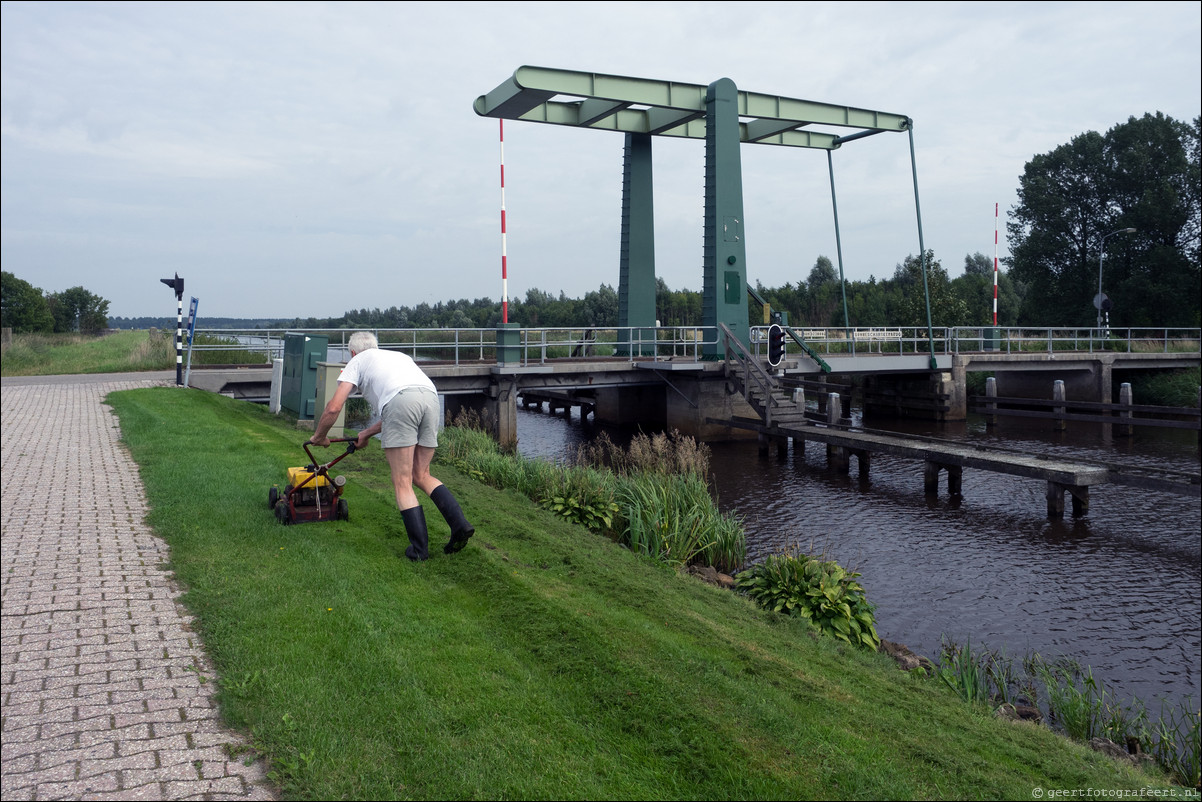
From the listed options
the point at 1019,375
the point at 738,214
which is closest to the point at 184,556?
the point at 738,214

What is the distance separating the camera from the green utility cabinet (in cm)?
1317

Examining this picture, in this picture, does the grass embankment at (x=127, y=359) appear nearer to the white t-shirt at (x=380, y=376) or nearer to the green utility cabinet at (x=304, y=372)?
the green utility cabinet at (x=304, y=372)

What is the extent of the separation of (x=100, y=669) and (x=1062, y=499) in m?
12.5

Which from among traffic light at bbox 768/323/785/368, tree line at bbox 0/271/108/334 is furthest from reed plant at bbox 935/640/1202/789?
tree line at bbox 0/271/108/334

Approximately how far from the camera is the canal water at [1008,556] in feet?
23.6

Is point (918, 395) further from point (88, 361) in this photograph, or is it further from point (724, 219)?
point (88, 361)

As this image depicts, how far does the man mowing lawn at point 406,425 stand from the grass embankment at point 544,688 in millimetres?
238

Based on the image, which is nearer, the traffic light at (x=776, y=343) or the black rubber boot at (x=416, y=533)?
the black rubber boot at (x=416, y=533)

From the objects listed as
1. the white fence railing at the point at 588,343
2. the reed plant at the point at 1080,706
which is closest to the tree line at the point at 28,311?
the white fence railing at the point at 588,343

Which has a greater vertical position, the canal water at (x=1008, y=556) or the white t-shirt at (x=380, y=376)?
the white t-shirt at (x=380, y=376)

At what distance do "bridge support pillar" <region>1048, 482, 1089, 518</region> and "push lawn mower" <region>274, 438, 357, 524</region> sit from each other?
10.5 meters

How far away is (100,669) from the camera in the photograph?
3779 mm

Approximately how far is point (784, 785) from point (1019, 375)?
1187 inches

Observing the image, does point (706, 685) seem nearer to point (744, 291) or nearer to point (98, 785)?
point (98, 785)
